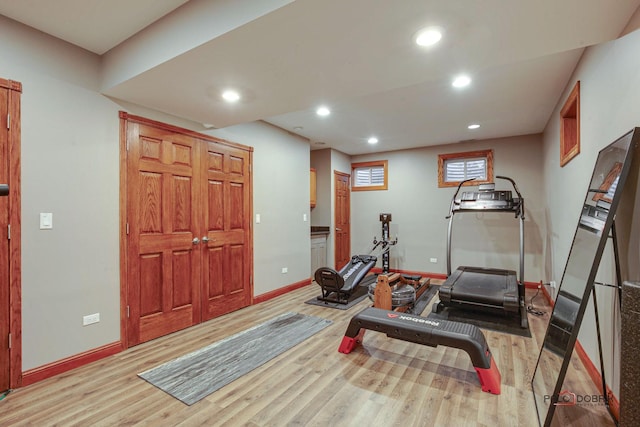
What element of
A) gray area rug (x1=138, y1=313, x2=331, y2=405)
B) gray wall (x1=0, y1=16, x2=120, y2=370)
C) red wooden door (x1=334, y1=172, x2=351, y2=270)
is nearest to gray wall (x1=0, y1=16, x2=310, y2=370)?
gray wall (x1=0, y1=16, x2=120, y2=370)

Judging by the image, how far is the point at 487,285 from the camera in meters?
3.98

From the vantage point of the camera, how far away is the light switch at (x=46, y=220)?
2.34 metres

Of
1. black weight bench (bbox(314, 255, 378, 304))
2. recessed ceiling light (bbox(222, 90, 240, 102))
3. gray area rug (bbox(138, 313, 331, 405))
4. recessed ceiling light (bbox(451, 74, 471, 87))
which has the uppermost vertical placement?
recessed ceiling light (bbox(451, 74, 471, 87))

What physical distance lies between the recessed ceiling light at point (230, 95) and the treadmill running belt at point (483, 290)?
3205 mm

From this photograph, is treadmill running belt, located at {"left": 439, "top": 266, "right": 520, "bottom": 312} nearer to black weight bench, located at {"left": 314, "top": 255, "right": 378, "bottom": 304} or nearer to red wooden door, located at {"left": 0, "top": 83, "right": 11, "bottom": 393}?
black weight bench, located at {"left": 314, "top": 255, "right": 378, "bottom": 304}

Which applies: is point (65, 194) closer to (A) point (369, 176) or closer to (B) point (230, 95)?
(B) point (230, 95)

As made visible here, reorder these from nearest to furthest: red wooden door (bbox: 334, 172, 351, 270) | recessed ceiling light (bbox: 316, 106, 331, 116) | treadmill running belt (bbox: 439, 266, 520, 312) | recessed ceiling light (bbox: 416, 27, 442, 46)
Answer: recessed ceiling light (bbox: 416, 27, 442, 46), treadmill running belt (bbox: 439, 266, 520, 312), recessed ceiling light (bbox: 316, 106, 331, 116), red wooden door (bbox: 334, 172, 351, 270)

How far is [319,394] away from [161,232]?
7.17 ft

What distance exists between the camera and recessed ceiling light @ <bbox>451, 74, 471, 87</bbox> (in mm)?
3022

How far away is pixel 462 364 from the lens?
100 inches

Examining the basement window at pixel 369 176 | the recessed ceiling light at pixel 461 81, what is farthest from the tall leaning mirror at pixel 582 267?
the basement window at pixel 369 176

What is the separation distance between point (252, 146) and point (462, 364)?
349cm

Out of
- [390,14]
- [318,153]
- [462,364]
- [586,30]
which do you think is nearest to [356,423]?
[462,364]

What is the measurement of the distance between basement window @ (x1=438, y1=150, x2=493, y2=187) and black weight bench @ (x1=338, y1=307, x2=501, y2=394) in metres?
3.92
